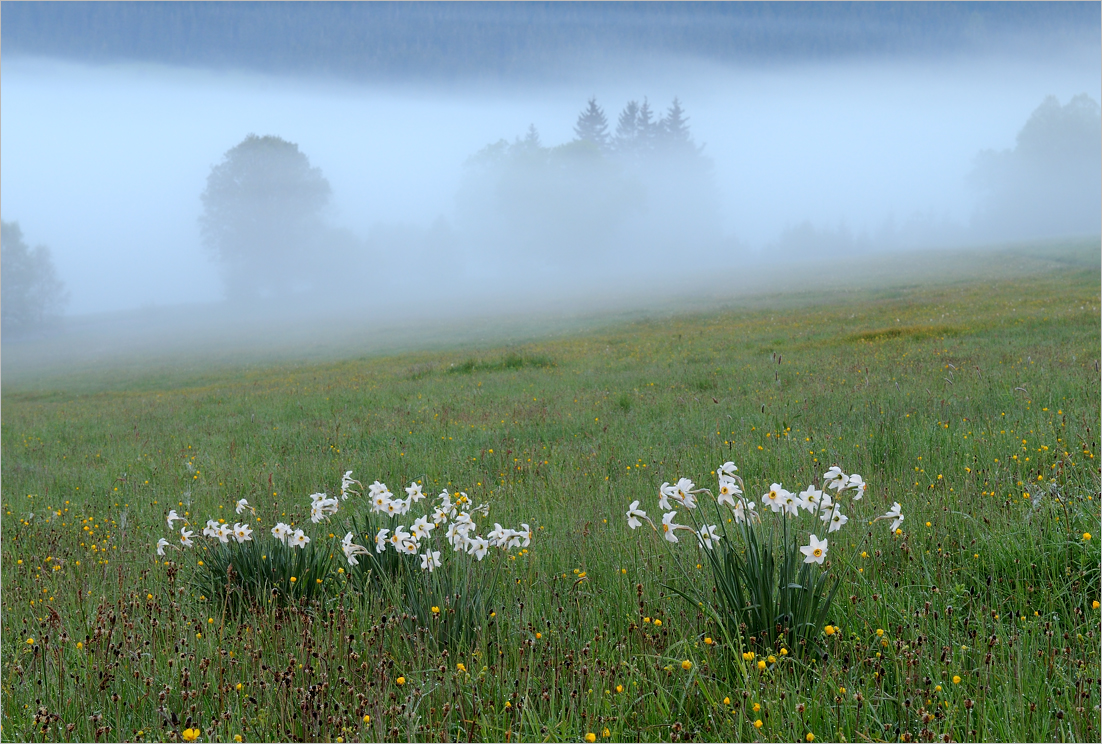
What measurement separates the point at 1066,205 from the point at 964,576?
4500 inches

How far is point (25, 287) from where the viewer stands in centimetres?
6794

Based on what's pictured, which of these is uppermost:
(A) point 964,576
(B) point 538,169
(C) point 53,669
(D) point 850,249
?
(B) point 538,169

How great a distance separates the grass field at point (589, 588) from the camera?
258cm

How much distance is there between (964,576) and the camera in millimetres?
3518

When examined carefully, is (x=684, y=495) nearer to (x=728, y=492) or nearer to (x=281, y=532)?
(x=728, y=492)

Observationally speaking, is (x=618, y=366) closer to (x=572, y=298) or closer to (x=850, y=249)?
(x=572, y=298)

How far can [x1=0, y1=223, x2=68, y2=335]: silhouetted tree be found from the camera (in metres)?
65.2

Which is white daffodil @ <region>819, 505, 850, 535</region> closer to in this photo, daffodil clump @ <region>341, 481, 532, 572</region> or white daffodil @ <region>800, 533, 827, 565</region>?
white daffodil @ <region>800, 533, 827, 565</region>

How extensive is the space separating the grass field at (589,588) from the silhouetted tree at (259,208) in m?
69.8

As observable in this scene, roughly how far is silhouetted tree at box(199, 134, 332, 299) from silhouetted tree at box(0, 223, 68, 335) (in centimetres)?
1619

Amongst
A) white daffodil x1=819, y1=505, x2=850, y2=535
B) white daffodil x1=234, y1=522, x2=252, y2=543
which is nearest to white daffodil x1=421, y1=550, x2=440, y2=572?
white daffodil x1=234, y1=522, x2=252, y2=543

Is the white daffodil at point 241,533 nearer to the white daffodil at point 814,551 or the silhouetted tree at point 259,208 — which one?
the white daffodil at point 814,551

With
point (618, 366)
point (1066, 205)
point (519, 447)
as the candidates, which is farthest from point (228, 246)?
point (1066, 205)

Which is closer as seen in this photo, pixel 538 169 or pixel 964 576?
pixel 964 576
